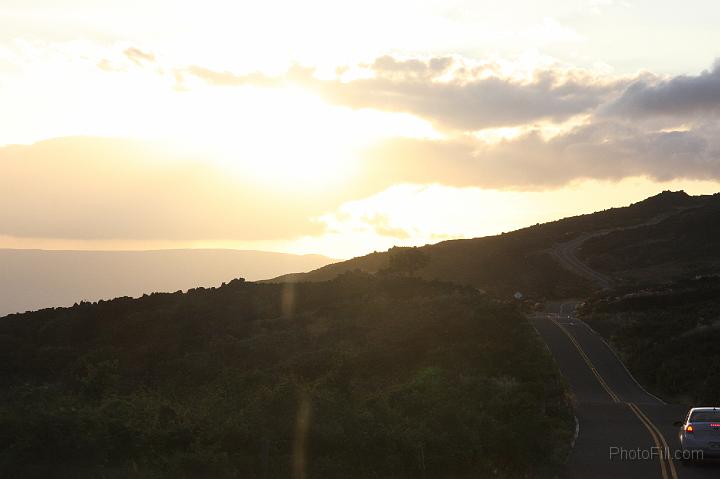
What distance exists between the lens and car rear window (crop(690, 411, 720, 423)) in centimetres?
2252

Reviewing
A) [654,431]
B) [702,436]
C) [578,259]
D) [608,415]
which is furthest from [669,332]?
[578,259]

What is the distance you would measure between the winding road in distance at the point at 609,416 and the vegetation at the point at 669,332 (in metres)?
1.52

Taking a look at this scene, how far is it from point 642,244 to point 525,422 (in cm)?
11274

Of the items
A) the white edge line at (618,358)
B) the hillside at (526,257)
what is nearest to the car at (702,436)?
A: the white edge line at (618,358)

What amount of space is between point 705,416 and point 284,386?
13050mm

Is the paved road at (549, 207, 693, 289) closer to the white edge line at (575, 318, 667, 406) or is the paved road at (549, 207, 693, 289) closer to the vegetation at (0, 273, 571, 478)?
the white edge line at (575, 318, 667, 406)

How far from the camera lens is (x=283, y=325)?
6009cm

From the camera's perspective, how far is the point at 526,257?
128 metres

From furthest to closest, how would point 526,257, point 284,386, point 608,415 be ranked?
point 526,257, point 608,415, point 284,386

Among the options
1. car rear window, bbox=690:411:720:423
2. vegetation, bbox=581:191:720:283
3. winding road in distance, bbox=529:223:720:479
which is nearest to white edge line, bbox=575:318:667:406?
winding road in distance, bbox=529:223:720:479

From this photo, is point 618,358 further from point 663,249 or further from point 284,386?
point 663,249

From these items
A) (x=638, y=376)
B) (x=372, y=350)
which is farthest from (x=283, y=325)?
(x=638, y=376)

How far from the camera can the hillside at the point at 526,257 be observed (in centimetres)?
11052

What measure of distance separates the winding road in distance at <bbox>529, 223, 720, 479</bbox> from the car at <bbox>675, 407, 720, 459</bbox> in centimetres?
46
